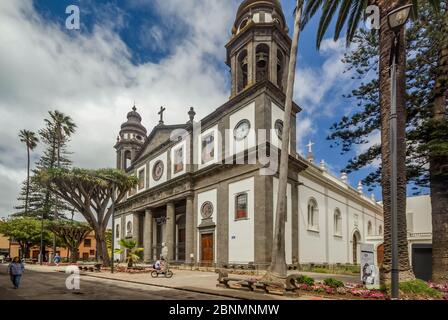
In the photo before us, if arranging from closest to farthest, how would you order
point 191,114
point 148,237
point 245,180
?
point 245,180 → point 191,114 → point 148,237

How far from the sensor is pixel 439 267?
14109 mm

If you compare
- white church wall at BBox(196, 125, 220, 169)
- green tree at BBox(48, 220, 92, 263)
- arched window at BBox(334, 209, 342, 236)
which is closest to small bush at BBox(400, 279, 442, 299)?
white church wall at BBox(196, 125, 220, 169)

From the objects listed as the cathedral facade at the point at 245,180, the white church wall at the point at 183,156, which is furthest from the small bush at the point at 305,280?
the white church wall at the point at 183,156

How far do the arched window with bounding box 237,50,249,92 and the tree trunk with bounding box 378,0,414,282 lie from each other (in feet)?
51.7

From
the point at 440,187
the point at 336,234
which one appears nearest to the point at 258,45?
the point at 440,187

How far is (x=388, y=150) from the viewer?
12875mm

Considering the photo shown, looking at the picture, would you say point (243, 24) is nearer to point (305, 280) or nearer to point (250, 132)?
point (250, 132)

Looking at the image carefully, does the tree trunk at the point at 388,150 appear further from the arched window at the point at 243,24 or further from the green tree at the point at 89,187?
the green tree at the point at 89,187

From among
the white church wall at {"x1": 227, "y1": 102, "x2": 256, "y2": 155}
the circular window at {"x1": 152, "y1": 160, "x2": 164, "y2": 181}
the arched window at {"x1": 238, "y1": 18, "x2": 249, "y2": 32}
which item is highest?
the arched window at {"x1": 238, "y1": 18, "x2": 249, "y2": 32}

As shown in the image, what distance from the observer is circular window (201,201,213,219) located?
2859 cm

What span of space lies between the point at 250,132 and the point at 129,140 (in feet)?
83.3

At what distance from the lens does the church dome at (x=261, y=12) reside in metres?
28.3

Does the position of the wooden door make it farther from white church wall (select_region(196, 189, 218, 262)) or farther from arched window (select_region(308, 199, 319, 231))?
arched window (select_region(308, 199, 319, 231))
